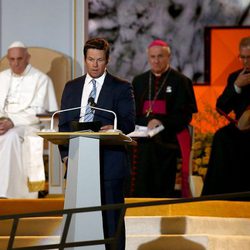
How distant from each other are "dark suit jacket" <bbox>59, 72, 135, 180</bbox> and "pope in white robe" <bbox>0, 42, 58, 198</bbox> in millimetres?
2829

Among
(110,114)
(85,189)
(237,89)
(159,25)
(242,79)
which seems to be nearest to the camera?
(85,189)

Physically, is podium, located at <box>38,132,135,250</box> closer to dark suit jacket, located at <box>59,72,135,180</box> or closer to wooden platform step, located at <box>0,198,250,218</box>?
dark suit jacket, located at <box>59,72,135,180</box>

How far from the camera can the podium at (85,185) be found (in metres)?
4.59

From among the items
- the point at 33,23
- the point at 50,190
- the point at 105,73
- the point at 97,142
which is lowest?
the point at 50,190

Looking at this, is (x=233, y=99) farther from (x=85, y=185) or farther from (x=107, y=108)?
(x=85, y=185)

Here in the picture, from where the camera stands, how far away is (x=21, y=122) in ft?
26.9

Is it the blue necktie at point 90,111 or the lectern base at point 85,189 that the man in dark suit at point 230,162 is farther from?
the lectern base at point 85,189

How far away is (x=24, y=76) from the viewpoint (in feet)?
28.2

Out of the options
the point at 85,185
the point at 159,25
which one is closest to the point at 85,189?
the point at 85,185

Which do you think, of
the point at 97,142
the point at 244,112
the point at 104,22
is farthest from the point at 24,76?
the point at 97,142

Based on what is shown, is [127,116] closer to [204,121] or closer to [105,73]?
[105,73]

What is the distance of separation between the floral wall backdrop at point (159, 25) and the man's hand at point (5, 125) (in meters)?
3.55

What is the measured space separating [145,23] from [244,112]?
4.12 m

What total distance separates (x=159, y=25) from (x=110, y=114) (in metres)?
6.57
